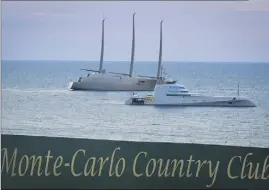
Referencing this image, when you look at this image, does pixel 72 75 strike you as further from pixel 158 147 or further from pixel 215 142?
pixel 215 142

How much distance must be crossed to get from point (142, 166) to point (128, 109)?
397 millimetres

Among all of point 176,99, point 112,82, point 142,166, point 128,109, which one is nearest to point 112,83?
point 112,82

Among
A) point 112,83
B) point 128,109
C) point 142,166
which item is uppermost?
point 112,83

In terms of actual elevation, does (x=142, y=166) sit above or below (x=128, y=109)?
below

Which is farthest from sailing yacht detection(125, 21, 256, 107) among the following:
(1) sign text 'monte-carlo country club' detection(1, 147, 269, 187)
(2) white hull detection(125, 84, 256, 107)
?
(1) sign text 'monte-carlo country club' detection(1, 147, 269, 187)

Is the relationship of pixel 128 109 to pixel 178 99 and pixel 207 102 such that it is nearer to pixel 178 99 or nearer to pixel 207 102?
pixel 178 99

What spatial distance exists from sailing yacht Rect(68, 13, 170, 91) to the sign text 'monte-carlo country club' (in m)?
0.43

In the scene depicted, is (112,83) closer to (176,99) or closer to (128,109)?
(128,109)

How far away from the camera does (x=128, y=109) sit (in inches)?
123

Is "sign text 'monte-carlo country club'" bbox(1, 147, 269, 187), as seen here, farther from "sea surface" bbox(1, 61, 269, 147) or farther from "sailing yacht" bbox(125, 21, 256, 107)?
"sailing yacht" bbox(125, 21, 256, 107)

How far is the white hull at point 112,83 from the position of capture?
3.15m

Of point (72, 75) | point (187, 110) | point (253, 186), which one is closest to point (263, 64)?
point (187, 110)

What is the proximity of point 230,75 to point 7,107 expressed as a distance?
60.7 inches

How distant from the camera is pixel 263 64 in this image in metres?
3.06
